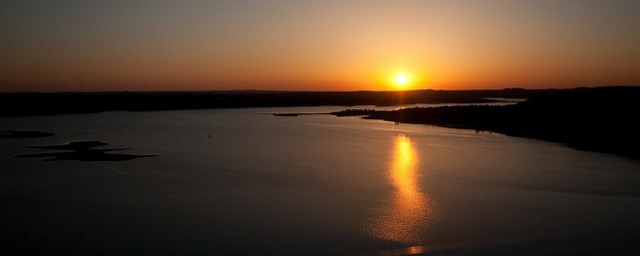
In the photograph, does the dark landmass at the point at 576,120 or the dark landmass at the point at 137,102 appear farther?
the dark landmass at the point at 137,102

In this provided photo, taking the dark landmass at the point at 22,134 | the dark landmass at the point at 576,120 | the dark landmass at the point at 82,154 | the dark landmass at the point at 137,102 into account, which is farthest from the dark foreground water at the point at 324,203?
the dark landmass at the point at 137,102

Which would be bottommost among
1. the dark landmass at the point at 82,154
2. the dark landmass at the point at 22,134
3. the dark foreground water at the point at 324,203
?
the dark foreground water at the point at 324,203

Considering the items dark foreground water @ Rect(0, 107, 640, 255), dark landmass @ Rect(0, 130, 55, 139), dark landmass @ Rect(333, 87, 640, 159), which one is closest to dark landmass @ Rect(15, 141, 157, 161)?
dark foreground water @ Rect(0, 107, 640, 255)

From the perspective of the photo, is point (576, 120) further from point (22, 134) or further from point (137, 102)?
point (137, 102)

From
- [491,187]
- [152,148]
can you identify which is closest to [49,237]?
[491,187]

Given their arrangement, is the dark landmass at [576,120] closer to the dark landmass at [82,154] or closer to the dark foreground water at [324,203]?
the dark foreground water at [324,203]

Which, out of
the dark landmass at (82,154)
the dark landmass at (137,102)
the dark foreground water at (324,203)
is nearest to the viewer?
the dark foreground water at (324,203)

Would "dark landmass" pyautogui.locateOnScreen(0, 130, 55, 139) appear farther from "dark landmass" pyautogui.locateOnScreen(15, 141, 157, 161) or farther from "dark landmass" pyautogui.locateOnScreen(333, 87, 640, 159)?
"dark landmass" pyautogui.locateOnScreen(333, 87, 640, 159)

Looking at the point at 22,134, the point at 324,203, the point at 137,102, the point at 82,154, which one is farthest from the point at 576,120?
the point at 137,102
